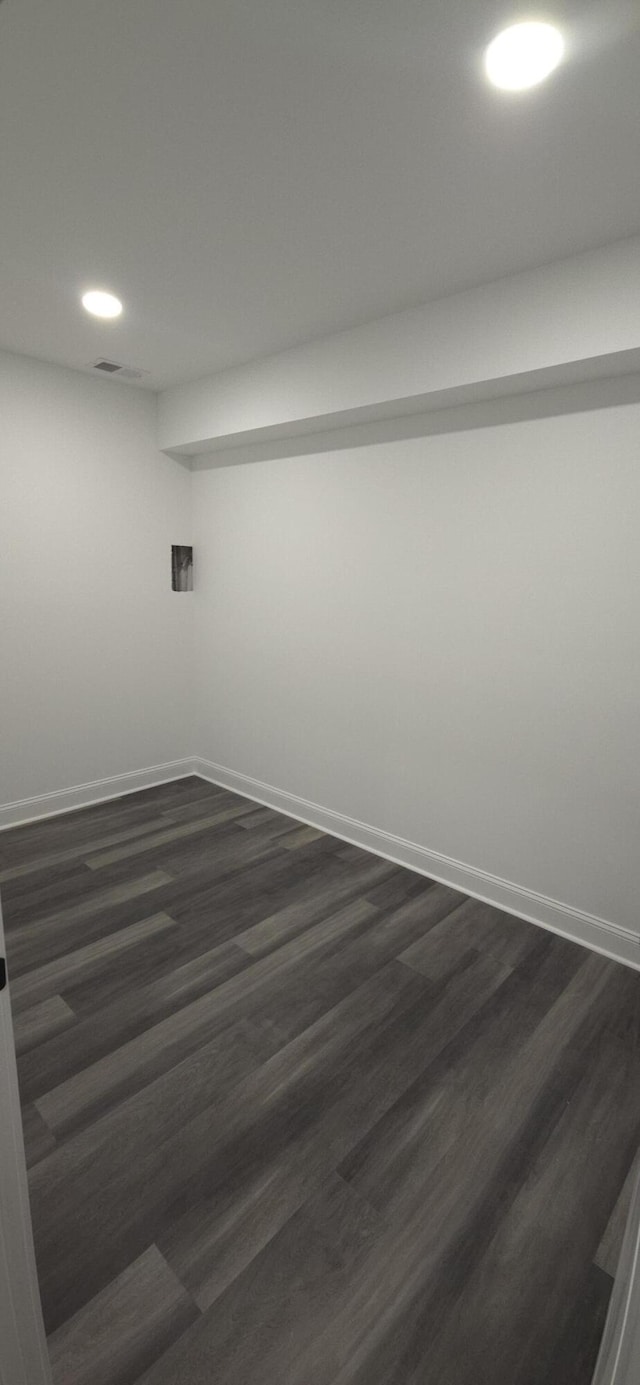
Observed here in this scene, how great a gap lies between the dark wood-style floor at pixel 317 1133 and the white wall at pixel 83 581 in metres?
1.19

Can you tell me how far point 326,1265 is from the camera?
137cm

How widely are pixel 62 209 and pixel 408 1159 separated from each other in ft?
9.93

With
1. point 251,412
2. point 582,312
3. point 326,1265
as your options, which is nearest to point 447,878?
point 326,1265

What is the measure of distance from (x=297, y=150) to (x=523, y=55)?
602mm

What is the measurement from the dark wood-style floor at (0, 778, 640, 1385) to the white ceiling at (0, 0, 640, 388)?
8.74 feet

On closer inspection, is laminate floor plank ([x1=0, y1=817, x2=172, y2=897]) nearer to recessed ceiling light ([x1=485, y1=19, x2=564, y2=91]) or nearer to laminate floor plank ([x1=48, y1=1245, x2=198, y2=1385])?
laminate floor plank ([x1=48, y1=1245, x2=198, y2=1385])

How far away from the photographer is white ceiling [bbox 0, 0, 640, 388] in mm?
1244

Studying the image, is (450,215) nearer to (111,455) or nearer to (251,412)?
(251,412)

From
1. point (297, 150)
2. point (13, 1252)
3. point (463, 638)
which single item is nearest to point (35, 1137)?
point (13, 1252)

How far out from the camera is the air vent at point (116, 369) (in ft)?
11.0

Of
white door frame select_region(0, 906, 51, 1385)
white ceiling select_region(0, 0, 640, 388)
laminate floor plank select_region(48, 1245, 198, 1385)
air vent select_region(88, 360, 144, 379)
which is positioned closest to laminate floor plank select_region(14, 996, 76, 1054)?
laminate floor plank select_region(48, 1245, 198, 1385)

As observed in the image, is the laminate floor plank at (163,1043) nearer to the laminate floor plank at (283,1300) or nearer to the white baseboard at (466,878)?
the laminate floor plank at (283,1300)

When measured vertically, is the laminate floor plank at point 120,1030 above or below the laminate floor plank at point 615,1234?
below

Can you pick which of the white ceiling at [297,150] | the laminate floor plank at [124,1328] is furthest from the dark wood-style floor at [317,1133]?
the white ceiling at [297,150]
